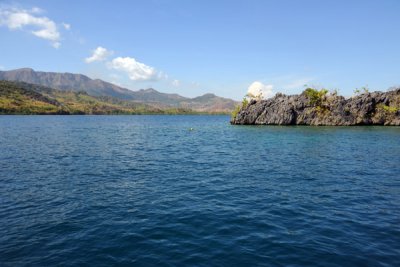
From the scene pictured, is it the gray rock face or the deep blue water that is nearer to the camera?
the deep blue water

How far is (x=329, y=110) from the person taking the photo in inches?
5364

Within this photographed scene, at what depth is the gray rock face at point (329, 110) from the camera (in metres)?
130

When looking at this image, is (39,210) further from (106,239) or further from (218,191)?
(218,191)

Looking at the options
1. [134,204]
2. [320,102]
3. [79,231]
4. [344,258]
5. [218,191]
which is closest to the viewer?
[344,258]

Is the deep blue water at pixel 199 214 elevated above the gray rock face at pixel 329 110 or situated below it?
below

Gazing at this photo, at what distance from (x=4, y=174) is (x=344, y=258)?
37.2m

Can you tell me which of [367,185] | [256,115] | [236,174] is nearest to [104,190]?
[236,174]

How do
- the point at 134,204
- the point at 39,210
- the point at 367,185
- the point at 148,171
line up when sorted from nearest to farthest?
the point at 39,210 < the point at 134,204 < the point at 367,185 < the point at 148,171

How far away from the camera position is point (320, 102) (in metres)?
140

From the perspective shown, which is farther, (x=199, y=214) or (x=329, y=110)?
(x=329, y=110)

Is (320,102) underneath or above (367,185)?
above

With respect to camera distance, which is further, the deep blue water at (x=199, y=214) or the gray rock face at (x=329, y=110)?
the gray rock face at (x=329, y=110)

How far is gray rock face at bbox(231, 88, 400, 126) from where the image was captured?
426ft

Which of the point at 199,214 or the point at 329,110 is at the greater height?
the point at 329,110
